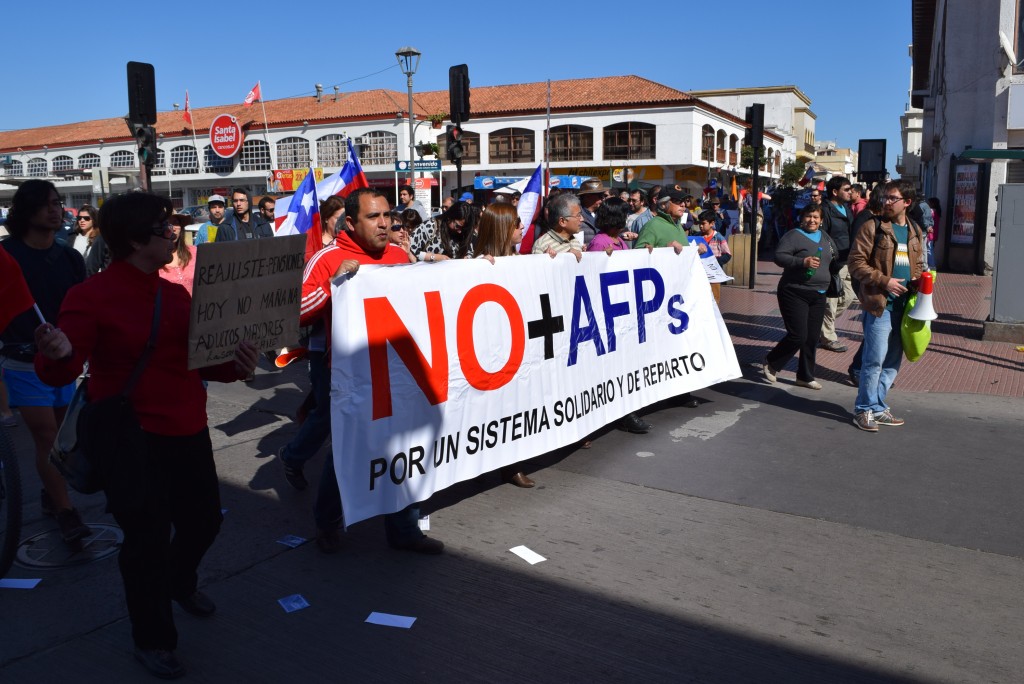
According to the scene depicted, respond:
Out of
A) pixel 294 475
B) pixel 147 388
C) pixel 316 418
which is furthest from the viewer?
pixel 294 475

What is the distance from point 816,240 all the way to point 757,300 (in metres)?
6.69

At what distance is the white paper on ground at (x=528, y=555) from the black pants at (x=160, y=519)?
153cm

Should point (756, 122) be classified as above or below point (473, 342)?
above

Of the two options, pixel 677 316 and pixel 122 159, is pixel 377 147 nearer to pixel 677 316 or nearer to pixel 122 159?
pixel 122 159

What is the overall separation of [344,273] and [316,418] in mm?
1067

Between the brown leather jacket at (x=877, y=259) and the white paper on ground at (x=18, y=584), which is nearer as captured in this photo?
the white paper on ground at (x=18, y=584)

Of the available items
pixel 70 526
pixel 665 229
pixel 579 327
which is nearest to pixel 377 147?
pixel 665 229

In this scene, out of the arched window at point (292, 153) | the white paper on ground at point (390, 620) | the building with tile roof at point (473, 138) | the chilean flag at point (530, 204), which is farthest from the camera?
the arched window at point (292, 153)

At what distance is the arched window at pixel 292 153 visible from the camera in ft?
192

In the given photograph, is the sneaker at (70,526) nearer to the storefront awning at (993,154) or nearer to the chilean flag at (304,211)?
the chilean flag at (304,211)

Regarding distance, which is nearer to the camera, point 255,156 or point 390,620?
point 390,620

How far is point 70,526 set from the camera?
445 centimetres

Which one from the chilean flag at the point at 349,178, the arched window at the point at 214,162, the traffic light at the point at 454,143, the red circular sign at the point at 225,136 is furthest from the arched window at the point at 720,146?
the chilean flag at the point at 349,178

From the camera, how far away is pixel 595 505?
197 inches
